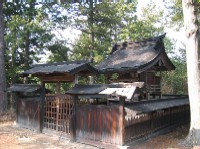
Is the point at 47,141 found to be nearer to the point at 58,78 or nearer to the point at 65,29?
the point at 58,78

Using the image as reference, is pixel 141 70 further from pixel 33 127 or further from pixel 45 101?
pixel 33 127

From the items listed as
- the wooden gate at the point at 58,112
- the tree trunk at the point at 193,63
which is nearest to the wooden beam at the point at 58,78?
the wooden gate at the point at 58,112

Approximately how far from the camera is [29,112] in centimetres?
1484

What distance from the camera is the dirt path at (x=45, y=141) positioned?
11016 mm

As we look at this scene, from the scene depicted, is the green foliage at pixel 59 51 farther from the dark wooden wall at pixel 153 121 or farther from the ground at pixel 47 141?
the dark wooden wall at pixel 153 121

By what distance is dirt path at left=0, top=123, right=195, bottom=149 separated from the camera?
11016mm

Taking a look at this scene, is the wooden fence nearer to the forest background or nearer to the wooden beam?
the wooden beam

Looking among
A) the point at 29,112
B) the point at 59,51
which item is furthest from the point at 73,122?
the point at 59,51

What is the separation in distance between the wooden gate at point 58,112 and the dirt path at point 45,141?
585 millimetres

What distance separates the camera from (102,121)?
10.8m

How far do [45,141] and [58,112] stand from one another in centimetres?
160

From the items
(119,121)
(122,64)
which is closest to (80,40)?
(122,64)

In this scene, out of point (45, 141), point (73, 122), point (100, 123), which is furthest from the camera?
point (45, 141)

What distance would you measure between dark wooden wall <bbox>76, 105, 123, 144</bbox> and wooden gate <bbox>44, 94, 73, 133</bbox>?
2.53 feet
